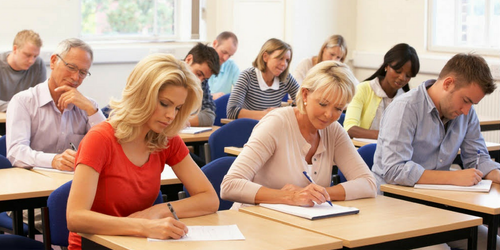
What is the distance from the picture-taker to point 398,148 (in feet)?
10.4

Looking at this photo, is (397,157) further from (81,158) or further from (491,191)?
(81,158)

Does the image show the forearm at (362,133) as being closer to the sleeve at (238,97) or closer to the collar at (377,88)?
the collar at (377,88)

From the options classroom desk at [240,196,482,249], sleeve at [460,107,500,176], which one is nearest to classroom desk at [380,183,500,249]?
classroom desk at [240,196,482,249]

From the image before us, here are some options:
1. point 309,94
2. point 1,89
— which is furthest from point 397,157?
point 1,89

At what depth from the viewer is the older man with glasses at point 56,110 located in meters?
3.37

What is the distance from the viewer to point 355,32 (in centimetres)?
848

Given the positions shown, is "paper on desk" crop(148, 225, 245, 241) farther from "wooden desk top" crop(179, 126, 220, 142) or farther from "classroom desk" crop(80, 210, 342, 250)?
"wooden desk top" crop(179, 126, 220, 142)

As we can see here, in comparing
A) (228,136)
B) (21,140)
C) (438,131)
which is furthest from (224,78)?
(438,131)

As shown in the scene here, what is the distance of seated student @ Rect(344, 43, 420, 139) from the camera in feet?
14.5

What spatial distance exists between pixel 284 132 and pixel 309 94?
7.6 inches

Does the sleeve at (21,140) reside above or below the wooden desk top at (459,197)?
above

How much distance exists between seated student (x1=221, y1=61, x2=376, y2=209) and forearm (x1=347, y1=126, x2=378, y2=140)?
4.97 ft

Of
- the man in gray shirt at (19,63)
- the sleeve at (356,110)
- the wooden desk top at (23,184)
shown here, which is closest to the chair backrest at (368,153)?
the sleeve at (356,110)

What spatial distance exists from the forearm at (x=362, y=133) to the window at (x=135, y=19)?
3.69 m
